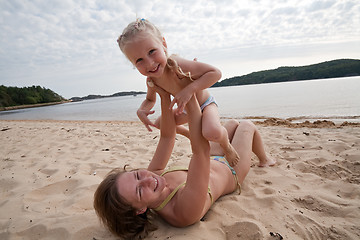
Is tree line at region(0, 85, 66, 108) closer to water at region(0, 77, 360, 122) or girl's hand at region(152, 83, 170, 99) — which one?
water at region(0, 77, 360, 122)

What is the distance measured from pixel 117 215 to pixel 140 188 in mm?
253

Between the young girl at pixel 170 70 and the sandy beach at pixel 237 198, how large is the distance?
560 mm

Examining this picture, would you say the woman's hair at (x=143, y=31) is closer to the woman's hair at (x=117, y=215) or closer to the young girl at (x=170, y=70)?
the young girl at (x=170, y=70)

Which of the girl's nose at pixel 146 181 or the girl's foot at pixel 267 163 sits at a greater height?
the girl's nose at pixel 146 181

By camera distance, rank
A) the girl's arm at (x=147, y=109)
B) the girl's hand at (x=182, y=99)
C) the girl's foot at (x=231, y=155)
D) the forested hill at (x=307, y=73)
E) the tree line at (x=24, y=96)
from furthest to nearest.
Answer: the forested hill at (x=307, y=73) < the tree line at (x=24, y=96) < the girl's arm at (x=147, y=109) < the girl's foot at (x=231, y=155) < the girl's hand at (x=182, y=99)

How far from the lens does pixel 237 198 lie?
2219 millimetres

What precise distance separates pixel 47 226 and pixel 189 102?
154cm

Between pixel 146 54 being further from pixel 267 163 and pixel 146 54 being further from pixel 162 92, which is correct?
pixel 267 163

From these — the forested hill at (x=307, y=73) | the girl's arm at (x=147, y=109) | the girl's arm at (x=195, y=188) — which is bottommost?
the girl's arm at (x=195, y=188)

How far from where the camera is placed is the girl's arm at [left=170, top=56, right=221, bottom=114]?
188cm

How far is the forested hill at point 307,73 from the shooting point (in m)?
50.4

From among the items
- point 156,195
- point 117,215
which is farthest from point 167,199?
point 117,215

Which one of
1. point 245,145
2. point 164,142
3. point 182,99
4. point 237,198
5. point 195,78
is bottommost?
point 237,198

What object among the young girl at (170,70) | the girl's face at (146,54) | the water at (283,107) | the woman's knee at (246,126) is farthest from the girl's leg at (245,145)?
the water at (283,107)
